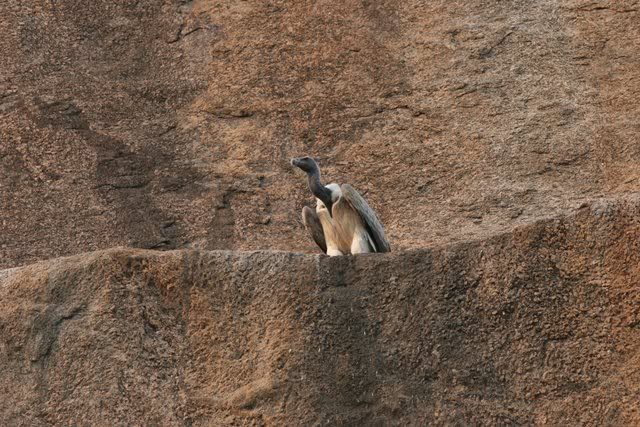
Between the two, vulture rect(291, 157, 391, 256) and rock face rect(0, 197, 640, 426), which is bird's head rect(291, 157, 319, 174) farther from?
rock face rect(0, 197, 640, 426)

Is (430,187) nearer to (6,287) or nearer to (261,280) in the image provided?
(261,280)

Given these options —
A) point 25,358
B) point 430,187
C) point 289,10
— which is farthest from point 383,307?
point 289,10

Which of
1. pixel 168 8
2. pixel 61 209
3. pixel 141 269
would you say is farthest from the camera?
pixel 168 8

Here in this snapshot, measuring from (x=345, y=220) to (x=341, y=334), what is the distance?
149 cm

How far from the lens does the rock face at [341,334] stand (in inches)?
482

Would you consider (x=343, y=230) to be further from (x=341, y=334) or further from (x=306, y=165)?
(x=341, y=334)

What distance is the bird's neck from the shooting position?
44.9 feet

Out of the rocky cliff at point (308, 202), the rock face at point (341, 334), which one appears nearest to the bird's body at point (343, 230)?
the rocky cliff at point (308, 202)

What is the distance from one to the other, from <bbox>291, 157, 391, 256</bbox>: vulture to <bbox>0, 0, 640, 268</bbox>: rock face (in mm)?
1610

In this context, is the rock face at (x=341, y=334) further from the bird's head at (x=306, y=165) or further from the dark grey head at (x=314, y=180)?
the bird's head at (x=306, y=165)

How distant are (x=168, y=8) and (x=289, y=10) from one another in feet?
4.77

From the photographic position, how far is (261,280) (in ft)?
41.5

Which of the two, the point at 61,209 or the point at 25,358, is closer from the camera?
the point at 25,358

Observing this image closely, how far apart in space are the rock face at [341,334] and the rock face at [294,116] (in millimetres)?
2667
